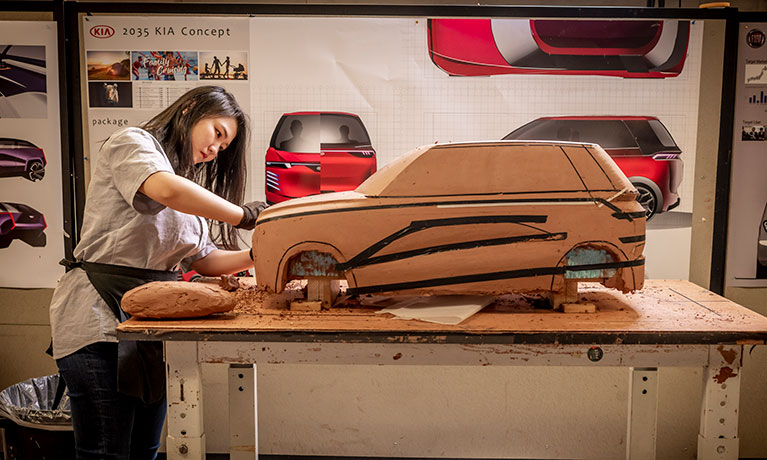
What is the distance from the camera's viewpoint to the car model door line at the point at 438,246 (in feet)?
5.65

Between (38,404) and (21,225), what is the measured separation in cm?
83

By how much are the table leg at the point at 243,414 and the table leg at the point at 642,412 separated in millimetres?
1255

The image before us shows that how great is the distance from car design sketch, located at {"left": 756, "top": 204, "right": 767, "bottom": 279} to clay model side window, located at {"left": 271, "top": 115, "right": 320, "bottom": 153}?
6.85 ft

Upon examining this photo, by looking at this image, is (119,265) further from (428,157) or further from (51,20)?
(51,20)

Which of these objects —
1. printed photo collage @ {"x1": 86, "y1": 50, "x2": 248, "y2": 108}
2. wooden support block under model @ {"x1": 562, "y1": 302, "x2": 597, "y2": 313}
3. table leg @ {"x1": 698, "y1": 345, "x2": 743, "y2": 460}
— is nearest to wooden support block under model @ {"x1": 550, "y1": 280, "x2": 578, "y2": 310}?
wooden support block under model @ {"x1": 562, "y1": 302, "x2": 597, "y2": 313}

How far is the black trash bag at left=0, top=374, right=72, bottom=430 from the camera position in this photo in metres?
2.48

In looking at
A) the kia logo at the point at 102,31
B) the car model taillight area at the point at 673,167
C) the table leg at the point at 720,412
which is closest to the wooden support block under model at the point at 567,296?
the table leg at the point at 720,412

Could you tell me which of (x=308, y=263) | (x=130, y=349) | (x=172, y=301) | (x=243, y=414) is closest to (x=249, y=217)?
(x=308, y=263)

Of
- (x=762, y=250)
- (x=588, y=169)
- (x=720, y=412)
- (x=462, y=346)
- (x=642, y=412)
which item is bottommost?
(x=642, y=412)

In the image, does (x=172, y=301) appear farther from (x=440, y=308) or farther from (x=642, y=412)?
(x=642, y=412)

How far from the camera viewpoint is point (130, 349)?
5.76 ft

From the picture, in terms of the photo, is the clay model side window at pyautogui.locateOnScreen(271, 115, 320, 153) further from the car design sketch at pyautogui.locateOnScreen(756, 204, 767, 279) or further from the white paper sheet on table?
the car design sketch at pyautogui.locateOnScreen(756, 204, 767, 279)

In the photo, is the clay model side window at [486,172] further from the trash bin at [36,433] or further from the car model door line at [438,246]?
the trash bin at [36,433]

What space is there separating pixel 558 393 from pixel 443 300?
1.41 metres
